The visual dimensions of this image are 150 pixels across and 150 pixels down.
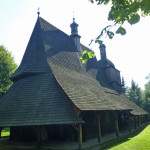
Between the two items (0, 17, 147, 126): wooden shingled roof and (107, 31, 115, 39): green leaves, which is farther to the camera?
(0, 17, 147, 126): wooden shingled roof

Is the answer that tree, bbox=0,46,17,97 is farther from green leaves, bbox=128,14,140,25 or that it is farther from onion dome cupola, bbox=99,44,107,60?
green leaves, bbox=128,14,140,25

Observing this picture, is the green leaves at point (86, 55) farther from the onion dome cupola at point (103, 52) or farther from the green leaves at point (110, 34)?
the onion dome cupola at point (103, 52)

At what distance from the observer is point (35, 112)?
30.5 feet

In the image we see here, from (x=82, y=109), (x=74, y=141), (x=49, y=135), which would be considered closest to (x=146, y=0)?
(x=82, y=109)

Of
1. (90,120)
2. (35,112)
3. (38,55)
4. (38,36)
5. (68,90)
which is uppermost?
(38,36)

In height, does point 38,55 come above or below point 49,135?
above

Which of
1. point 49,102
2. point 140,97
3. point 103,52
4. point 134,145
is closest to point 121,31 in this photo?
point 49,102

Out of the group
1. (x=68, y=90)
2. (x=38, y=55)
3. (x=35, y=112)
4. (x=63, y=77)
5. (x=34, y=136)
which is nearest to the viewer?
(x=35, y=112)

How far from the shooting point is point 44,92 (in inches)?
414

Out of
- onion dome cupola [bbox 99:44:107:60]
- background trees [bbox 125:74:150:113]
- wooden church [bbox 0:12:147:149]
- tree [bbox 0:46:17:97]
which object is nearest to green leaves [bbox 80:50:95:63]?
wooden church [bbox 0:12:147:149]

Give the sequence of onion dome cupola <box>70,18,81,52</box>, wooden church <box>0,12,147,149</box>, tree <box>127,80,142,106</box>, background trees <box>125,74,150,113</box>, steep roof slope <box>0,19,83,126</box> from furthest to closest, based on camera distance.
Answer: tree <box>127,80,142,106</box> → background trees <box>125,74,150,113</box> → onion dome cupola <box>70,18,81,52</box> → wooden church <box>0,12,147,149</box> → steep roof slope <box>0,19,83,126</box>

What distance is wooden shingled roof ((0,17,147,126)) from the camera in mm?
9027

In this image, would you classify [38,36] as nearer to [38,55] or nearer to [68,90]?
[38,55]

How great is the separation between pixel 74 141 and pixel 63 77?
462cm
